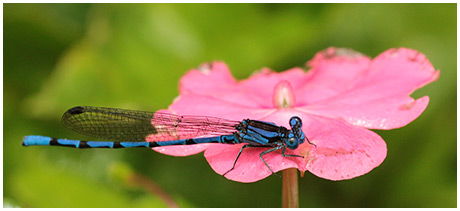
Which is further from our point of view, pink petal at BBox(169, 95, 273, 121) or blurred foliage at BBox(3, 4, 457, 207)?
blurred foliage at BBox(3, 4, 457, 207)

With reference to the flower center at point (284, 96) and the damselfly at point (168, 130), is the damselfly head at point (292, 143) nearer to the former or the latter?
the damselfly at point (168, 130)

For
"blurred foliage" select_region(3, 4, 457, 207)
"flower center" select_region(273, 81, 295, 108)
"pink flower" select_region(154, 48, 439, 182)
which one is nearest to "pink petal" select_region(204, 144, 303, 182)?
"pink flower" select_region(154, 48, 439, 182)

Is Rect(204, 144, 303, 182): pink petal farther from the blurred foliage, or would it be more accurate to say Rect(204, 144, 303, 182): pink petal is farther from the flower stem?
the blurred foliage

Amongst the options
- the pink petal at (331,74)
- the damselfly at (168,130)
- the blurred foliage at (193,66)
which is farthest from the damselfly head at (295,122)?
the blurred foliage at (193,66)

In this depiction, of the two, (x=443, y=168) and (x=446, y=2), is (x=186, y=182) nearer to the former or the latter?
(x=443, y=168)

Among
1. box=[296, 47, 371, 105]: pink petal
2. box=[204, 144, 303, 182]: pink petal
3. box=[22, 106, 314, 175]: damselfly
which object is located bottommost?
box=[204, 144, 303, 182]: pink petal

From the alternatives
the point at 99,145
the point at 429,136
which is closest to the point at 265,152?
the point at 99,145

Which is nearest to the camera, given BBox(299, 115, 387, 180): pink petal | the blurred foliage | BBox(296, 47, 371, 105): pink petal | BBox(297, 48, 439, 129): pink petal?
BBox(299, 115, 387, 180): pink petal
